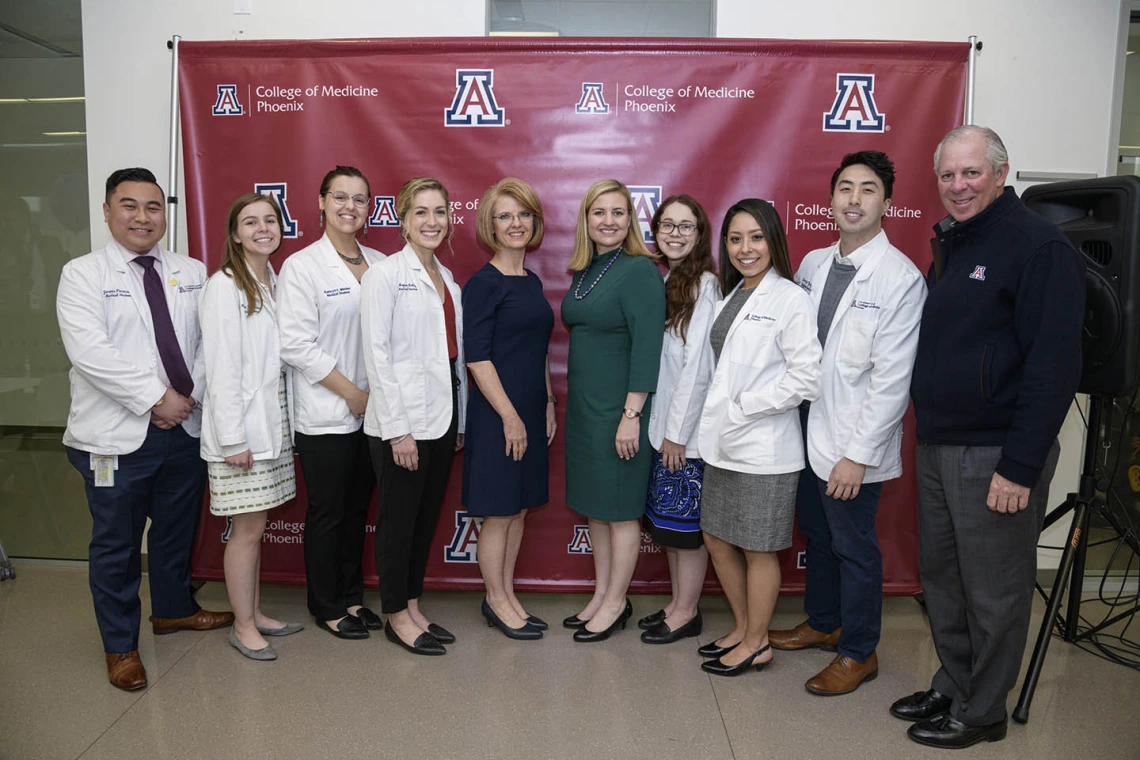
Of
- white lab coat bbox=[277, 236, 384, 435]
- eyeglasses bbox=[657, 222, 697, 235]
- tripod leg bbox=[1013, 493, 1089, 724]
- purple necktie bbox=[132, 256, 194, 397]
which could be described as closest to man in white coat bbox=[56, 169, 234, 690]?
purple necktie bbox=[132, 256, 194, 397]

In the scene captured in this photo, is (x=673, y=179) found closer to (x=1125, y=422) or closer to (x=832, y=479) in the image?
(x=832, y=479)

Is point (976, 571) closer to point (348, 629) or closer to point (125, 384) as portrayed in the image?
point (348, 629)

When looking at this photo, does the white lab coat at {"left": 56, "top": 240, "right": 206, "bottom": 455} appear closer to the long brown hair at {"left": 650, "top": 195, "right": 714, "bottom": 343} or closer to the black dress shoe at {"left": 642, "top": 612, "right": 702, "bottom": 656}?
the long brown hair at {"left": 650, "top": 195, "right": 714, "bottom": 343}

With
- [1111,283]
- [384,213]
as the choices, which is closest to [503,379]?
[384,213]

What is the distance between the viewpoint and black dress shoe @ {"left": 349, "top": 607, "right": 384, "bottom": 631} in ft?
10.1

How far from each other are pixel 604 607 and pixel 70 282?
228 cm

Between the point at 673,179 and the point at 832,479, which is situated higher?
the point at 673,179

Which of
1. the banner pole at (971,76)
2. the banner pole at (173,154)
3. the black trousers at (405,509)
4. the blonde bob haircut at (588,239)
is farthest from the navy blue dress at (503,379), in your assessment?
the banner pole at (971,76)

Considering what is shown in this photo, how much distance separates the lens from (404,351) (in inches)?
107

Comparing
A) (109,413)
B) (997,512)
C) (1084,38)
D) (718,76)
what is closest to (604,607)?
(997,512)

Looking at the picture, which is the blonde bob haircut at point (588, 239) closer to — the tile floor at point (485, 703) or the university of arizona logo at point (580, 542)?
the university of arizona logo at point (580, 542)

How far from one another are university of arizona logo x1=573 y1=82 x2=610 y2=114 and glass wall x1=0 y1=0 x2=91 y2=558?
2.44 metres

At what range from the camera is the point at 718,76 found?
3.22 meters

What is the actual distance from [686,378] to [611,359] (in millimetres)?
281
